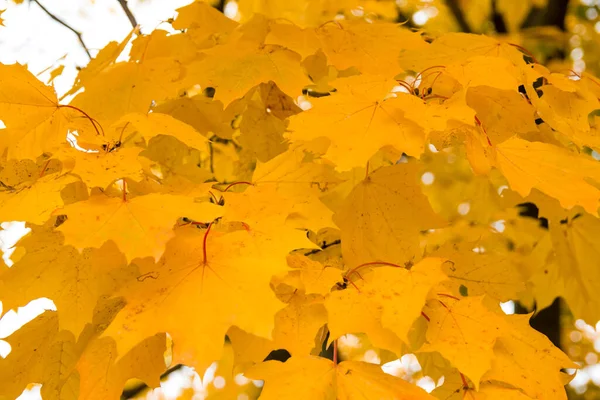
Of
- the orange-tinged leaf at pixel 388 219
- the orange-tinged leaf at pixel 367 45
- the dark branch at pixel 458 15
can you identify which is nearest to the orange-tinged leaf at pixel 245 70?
the orange-tinged leaf at pixel 367 45

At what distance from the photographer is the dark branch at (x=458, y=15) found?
332 centimetres

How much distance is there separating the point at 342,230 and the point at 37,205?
0.75m

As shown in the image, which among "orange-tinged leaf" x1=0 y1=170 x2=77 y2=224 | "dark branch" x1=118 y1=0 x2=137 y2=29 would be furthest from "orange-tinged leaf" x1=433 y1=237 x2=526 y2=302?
"dark branch" x1=118 y1=0 x2=137 y2=29

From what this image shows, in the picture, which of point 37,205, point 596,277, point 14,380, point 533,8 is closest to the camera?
point 37,205

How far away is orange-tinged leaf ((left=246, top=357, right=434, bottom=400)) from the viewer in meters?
0.96

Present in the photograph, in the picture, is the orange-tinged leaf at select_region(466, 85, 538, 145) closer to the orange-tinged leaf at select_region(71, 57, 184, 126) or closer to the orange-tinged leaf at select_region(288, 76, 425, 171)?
the orange-tinged leaf at select_region(288, 76, 425, 171)

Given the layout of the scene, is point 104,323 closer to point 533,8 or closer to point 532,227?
point 532,227

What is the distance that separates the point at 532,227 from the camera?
97.1 inches

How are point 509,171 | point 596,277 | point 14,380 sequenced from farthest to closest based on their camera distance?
point 596,277 < point 14,380 < point 509,171

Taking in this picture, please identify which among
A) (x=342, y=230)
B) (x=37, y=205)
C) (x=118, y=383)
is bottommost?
(x=342, y=230)

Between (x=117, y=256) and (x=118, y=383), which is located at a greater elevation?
(x=117, y=256)

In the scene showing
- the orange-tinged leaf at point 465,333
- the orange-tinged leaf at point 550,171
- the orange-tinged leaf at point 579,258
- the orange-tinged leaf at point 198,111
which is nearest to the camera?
the orange-tinged leaf at point 465,333

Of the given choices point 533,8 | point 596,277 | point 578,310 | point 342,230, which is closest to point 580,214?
point 596,277

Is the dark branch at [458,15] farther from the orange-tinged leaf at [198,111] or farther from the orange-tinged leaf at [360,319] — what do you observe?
the orange-tinged leaf at [360,319]
